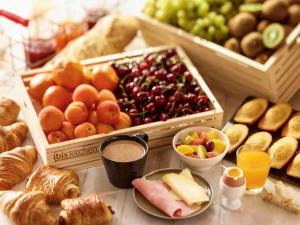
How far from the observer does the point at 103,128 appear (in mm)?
2123

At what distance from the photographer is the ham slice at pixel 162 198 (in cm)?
189

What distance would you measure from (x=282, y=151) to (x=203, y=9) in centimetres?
72

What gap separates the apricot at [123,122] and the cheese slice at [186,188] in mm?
251

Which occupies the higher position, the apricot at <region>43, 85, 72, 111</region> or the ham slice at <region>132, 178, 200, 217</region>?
the apricot at <region>43, 85, 72, 111</region>

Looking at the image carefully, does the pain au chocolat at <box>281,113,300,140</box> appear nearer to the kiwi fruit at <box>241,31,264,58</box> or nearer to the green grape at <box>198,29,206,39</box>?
the kiwi fruit at <box>241,31,264,58</box>

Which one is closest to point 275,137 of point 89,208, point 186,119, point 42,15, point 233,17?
point 186,119

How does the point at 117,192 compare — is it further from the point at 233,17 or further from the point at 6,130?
the point at 233,17

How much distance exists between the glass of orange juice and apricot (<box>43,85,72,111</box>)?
0.64 m

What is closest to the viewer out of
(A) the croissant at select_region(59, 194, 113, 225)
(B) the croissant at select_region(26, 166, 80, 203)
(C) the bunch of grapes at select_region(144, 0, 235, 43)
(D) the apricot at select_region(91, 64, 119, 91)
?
(A) the croissant at select_region(59, 194, 113, 225)

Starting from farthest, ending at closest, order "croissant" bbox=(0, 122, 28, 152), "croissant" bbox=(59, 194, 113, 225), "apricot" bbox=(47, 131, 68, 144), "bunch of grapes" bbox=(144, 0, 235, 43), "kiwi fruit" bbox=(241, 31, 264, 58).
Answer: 1. "bunch of grapes" bbox=(144, 0, 235, 43)
2. "kiwi fruit" bbox=(241, 31, 264, 58)
3. "croissant" bbox=(0, 122, 28, 152)
4. "apricot" bbox=(47, 131, 68, 144)
5. "croissant" bbox=(59, 194, 113, 225)

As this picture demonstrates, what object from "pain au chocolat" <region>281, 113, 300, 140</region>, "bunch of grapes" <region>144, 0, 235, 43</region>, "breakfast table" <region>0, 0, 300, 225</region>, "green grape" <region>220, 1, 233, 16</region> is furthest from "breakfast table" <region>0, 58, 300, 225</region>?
"green grape" <region>220, 1, 233, 16</region>

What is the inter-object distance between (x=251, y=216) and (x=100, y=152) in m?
0.51

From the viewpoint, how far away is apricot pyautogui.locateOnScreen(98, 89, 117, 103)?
7.28 ft

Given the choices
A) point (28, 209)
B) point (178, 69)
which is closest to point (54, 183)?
point (28, 209)
